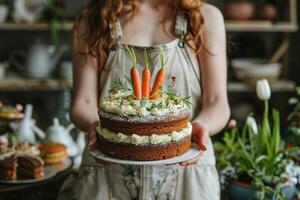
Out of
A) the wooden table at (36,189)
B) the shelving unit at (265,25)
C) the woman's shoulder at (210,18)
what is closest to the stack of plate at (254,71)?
the shelving unit at (265,25)

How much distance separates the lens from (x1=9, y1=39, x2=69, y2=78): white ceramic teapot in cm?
355

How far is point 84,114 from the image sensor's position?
161 cm

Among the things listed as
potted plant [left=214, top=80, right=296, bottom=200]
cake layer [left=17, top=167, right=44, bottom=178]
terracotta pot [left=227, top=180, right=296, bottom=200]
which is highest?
cake layer [left=17, top=167, right=44, bottom=178]

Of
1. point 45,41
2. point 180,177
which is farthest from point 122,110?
point 45,41

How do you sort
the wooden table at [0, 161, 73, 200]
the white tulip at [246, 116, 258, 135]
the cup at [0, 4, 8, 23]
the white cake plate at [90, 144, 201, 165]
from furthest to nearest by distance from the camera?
the cup at [0, 4, 8, 23] < the white tulip at [246, 116, 258, 135] < the wooden table at [0, 161, 73, 200] < the white cake plate at [90, 144, 201, 165]

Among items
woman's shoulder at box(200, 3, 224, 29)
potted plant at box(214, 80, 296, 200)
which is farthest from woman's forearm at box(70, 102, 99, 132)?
potted plant at box(214, 80, 296, 200)

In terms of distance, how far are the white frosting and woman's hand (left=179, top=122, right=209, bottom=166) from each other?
0.04 metres

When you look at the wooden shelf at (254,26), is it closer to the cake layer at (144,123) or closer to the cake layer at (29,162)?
the cake layer at (29,162)

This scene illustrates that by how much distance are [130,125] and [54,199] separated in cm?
72

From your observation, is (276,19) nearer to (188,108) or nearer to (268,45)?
(268,45)

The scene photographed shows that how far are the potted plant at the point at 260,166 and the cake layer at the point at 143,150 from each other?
601mm

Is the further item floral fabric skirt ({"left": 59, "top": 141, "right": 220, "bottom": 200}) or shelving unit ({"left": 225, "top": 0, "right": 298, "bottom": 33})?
shelving unit ({"left": 225, "top": 0, "right": 298, "bottom": 33})

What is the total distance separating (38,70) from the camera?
356 cm

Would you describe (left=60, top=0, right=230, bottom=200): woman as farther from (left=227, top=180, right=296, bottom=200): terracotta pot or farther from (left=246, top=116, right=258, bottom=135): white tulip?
(left=246, top=116, right=258, bottom=135): white tulip
